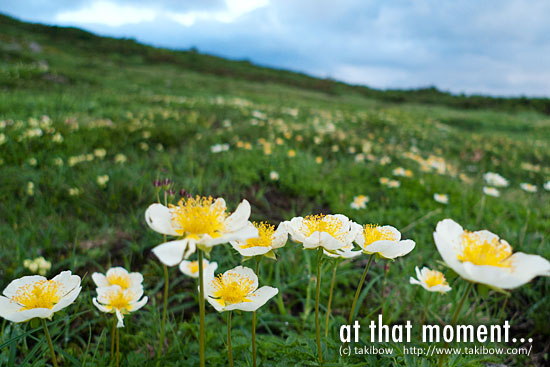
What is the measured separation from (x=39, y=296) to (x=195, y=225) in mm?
621

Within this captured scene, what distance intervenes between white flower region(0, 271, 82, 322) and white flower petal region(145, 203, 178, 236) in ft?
1.27

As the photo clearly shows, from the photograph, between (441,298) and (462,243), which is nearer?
(462,243)

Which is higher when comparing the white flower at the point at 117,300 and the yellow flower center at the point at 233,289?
the yellow flower center at the point at 233,289

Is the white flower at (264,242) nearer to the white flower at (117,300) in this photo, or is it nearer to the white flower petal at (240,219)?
the white flower petal at (240,219)

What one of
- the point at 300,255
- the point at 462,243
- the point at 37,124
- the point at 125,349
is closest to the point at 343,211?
the point at 300,255

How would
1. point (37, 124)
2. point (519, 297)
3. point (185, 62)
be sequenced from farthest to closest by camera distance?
point (185, 62) < point (37, 124) < point (519, 297)

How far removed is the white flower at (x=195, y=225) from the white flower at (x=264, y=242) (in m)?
0.07

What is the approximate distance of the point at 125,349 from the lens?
1681 mm

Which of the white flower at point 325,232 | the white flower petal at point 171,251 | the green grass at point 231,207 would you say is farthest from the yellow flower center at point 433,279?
the white flower petal at point 171,251

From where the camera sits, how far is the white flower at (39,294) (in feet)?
3.32

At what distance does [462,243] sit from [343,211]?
2410 millimetres

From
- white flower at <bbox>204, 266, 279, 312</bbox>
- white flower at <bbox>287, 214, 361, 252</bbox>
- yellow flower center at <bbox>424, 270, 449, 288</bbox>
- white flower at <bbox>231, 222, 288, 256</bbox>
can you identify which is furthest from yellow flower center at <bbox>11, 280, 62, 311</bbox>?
yellow flower center at <bbox>424, 270, 449, 288</bbox>

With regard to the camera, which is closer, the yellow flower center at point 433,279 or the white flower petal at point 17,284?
the white flower petal at point 17,284

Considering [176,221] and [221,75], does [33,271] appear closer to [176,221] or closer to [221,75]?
[176,221]
